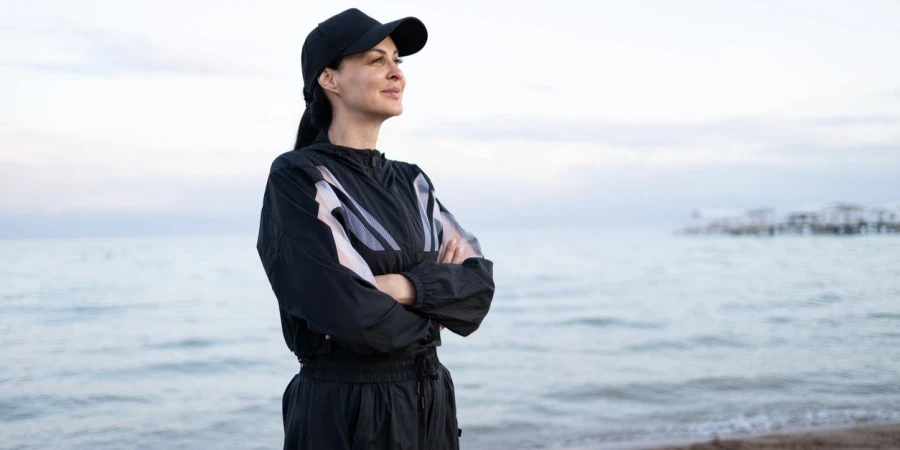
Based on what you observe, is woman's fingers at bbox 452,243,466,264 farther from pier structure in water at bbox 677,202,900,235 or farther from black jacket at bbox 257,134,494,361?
pier structure in water at bbox 677,202,900,235

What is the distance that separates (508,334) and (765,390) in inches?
267

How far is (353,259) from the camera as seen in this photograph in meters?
2.09

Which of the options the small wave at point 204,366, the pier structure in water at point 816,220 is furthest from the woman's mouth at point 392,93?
the pier structure in water at point 816,220

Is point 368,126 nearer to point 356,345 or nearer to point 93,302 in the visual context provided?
point 356,345

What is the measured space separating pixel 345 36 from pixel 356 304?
2.71 ft

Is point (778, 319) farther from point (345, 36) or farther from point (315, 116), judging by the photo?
point (345, 36)

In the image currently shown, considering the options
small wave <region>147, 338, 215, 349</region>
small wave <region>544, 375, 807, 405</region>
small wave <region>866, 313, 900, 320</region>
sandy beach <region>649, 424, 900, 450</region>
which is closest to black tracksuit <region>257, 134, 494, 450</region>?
sandy beach <region>649, 424, 900, 450</region>

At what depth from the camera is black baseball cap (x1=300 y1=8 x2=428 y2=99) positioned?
90.9 inches

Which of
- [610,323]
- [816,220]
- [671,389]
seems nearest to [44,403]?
[671,389]

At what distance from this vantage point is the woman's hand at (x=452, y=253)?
2.48m

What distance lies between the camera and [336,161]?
7.66 ft

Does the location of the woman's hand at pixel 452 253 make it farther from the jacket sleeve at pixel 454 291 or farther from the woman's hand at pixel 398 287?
the woman's hand at pixel 398 287

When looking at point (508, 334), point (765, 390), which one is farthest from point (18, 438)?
point (508, 334)

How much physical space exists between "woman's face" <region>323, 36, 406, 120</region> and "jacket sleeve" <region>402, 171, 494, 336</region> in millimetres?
493
